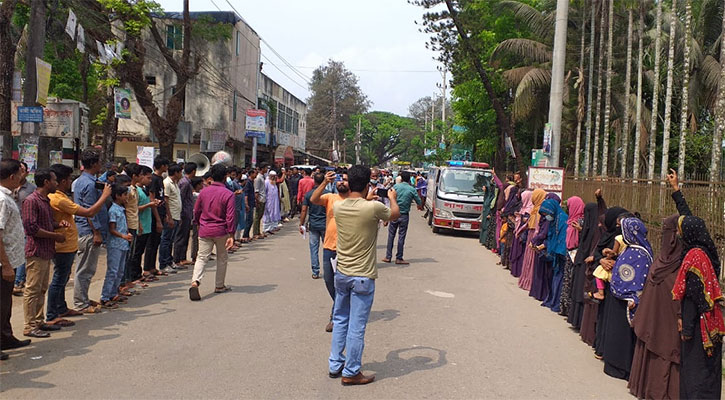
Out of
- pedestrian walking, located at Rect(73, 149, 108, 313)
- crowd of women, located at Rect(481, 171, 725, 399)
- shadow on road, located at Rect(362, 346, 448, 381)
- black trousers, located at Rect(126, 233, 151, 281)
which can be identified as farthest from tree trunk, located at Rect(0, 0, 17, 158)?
crowd of women, located at Rect(481, 171, 725, 399)

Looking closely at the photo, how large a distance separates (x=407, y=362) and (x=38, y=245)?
388cm

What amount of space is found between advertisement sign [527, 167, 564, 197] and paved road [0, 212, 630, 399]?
393 centimetres

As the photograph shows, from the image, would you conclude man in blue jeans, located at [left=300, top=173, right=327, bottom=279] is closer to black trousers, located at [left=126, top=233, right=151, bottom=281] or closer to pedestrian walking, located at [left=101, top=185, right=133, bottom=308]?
black trousers, located at [left=126, top=233, right=151, bottom=281]

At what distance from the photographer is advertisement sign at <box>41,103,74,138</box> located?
12180 millimetres

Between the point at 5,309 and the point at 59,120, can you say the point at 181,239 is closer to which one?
the point at 59,120

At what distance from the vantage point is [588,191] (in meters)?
13.3

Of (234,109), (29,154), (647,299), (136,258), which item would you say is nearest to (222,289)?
(136,258)

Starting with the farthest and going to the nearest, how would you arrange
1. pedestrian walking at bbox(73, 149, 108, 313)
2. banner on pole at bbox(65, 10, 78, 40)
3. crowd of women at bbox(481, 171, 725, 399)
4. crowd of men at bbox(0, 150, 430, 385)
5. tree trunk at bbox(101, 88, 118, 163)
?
tree trunk at bbox(101, 88, 118, 163)
banner on pole at bbox(65, 10, 78, 40)
pedestrian walking at bbox(73, 149, 108, 313)
crowd of men at bbox(0, 150, 430, 385)
crowd of women at bbox(481, 171, 725, 399)

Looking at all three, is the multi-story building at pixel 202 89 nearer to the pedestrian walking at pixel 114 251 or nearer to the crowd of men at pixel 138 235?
the crowd of men at pixel 138 235

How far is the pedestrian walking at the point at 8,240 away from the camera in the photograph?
5051mm

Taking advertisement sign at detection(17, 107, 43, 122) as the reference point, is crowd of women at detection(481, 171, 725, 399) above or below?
below

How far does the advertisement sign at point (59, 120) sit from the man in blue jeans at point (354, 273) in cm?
937

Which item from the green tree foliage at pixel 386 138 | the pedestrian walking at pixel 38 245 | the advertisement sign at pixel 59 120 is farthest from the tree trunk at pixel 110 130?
the green tree foliage at pixel 386 138

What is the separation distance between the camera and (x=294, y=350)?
226 inches
